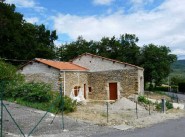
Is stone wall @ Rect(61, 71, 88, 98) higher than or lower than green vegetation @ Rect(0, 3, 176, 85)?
lower

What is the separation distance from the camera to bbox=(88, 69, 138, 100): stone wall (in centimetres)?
3350

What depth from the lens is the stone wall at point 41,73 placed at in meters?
29.8

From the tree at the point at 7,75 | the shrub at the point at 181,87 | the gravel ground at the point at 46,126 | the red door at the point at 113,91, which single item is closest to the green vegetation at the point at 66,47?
the shrub at the point at 181,87

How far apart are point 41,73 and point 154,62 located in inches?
991

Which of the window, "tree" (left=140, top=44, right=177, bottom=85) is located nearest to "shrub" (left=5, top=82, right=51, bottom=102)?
the window

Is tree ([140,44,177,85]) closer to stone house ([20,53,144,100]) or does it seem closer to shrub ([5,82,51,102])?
stone house ([20,53,144,100])

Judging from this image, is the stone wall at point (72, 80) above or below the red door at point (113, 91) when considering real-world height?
above

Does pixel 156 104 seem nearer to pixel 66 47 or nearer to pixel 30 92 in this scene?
pixel 30 92

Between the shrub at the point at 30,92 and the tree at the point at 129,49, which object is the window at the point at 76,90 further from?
the tree at the point at 129,49

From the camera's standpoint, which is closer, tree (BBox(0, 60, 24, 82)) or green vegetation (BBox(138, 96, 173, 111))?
tree (BBox(0, 60, 24, 82))

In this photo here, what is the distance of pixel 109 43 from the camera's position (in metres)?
57.4

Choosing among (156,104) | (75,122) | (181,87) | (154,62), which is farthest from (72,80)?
(181,87)

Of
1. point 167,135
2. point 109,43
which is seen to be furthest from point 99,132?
point 109,43

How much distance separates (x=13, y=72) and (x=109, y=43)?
29630mm
